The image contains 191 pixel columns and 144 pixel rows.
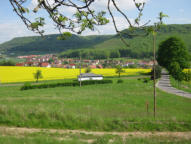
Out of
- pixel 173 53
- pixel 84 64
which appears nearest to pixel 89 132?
pixel 173 53

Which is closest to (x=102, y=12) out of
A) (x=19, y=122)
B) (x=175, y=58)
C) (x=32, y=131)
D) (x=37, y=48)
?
(x=32, y=131)

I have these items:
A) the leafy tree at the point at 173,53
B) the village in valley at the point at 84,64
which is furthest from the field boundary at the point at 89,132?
the village in valley at the point at 84,64

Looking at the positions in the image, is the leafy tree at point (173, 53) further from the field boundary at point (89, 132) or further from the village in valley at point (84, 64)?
the field boundary at point (89, 132)

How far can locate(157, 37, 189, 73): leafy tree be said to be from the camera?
52.9 m

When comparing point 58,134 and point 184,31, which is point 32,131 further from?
point 184,31

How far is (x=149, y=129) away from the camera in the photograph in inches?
383

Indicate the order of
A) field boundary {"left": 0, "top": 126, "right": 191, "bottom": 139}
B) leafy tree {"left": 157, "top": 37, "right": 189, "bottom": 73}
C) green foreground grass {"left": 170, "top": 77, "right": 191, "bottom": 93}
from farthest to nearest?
leafy tree {"left": 157, "top": 37, "right": 189, "bottom": 73}, green foreground grass {"left": 170, "top": 77, "right": 191, "bottom": 93}, field boundary {"left": 0, "top": 126, "right": 191, "bottom": 139}

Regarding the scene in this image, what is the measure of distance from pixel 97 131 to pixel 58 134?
188cm

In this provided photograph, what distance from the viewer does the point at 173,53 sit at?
53.9 m

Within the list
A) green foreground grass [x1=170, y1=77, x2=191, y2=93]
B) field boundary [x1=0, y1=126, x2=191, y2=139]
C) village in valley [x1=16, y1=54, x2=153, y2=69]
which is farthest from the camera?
village in valley [x1=16, y1=54, x2=153, y2=69]

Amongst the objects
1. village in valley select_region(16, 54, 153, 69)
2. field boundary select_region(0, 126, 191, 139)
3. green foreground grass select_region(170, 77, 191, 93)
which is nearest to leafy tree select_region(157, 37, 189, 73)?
green foreground grass select_region(170, 77, 191, 93)

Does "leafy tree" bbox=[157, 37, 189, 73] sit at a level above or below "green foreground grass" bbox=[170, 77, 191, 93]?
above

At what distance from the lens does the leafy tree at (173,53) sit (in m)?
52.9

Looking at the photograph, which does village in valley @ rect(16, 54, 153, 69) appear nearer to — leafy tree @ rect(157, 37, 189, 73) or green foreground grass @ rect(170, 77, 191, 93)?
leafy tree @ rect(157, 37, 189, 73)
